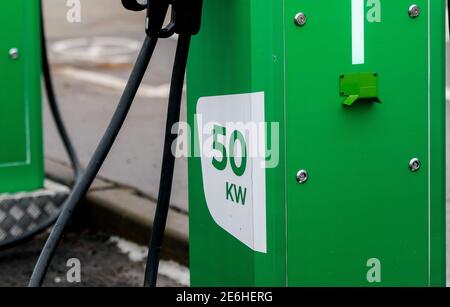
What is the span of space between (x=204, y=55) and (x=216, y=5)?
0.58ft

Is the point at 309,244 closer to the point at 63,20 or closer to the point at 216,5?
the point at 216,5

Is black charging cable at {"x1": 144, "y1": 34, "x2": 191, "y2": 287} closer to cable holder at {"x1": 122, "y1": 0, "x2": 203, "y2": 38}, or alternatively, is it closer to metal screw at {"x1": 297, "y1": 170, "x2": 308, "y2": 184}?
cable holder at {"x1": 122, "y1": 0, "x2": 203, "y2": 38}

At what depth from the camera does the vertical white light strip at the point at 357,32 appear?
2408 mm

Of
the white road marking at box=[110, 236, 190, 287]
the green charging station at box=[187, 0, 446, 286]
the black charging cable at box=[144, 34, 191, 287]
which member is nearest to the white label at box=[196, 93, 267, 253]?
the green charging station at box=[187, 0, 446, 286]

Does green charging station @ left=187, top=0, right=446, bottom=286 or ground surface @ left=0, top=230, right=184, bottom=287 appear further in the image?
ground surface @ left=0, top=230, right=184, bottom=287

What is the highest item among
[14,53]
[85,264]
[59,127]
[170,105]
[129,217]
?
[14,53]

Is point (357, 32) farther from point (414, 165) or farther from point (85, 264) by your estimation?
point (85, 264)

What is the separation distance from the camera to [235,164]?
252 cm

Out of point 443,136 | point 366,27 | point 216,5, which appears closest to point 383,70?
point 366,27

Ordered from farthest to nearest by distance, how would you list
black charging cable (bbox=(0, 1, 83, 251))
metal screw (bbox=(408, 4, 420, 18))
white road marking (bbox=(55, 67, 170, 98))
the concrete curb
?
1. white road marking (bbox=(55, 67, 170, 98))
2. black charging cable (bbox=(0, 1, 83, 251))
3. the concrete curb
4. metal screw (bbox=(408, 4, 420, 18))

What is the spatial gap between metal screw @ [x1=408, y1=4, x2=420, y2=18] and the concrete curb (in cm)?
189

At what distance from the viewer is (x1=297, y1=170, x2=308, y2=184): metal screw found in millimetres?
2414

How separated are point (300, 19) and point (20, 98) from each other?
2.51m

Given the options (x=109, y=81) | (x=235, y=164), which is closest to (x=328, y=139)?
(x=235, y=164)
